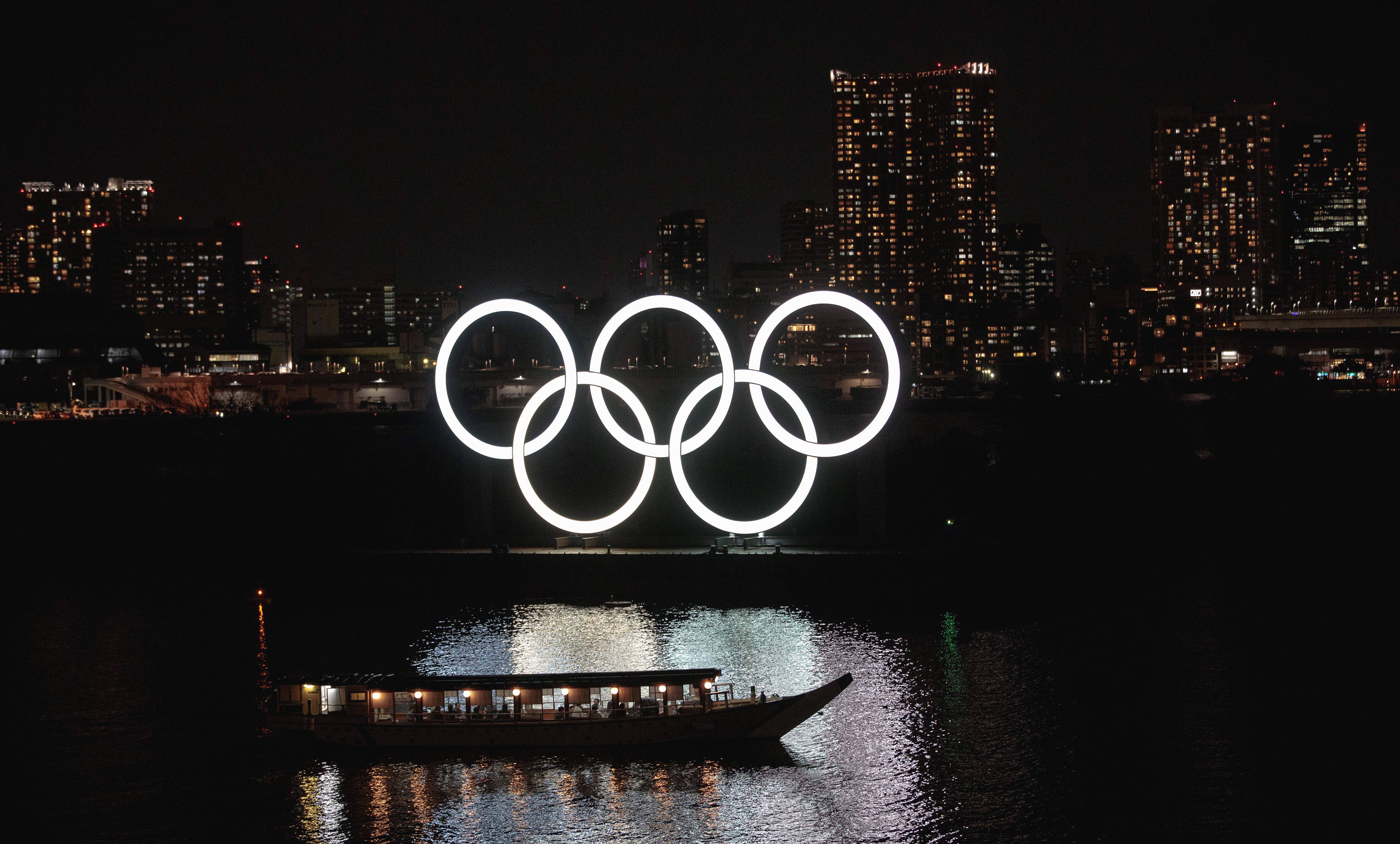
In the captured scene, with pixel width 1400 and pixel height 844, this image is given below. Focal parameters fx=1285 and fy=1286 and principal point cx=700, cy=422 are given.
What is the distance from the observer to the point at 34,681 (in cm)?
2359

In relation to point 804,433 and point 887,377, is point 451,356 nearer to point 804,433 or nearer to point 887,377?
point 804,433

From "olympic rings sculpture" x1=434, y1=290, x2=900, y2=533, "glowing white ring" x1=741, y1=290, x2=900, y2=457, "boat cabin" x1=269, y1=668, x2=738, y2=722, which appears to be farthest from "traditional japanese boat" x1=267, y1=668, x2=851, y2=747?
"olympic rings sculpture" x1=434, y1=290, x2=900, y2=533

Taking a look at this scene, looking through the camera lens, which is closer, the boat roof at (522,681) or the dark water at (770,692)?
the dark water at (770,692)

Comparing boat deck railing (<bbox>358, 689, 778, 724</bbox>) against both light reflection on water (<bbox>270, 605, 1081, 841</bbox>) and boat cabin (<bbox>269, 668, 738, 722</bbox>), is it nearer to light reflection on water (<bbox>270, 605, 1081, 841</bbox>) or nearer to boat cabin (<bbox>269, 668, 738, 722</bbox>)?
boat cabin (<bbox>269, 668, 738, 722</bbox>)

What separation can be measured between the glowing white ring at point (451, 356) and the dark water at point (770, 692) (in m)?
3.44

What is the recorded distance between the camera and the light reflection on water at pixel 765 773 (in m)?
17.1

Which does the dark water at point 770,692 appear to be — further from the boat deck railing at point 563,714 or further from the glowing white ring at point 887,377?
the glowing white ring at point 887,377

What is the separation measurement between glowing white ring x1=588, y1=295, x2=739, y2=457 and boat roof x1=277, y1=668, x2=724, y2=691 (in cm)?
883

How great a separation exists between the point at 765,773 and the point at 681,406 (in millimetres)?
12137

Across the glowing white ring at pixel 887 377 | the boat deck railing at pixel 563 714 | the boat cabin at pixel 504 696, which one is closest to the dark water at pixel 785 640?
the boat deck railing at pixel 563 714

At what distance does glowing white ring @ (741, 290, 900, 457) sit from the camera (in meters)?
28.0

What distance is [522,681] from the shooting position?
20469mm

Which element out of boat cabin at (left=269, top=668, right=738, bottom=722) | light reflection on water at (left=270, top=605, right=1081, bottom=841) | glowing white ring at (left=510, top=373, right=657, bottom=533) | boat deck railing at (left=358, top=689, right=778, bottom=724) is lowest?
light reflection on water at (left=270, top=605, right=1081, bottom=841)

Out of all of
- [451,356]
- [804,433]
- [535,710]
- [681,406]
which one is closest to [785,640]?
[804,433]
